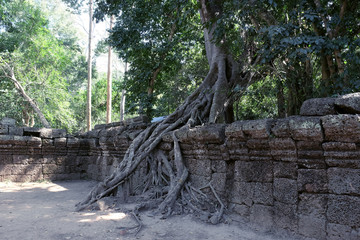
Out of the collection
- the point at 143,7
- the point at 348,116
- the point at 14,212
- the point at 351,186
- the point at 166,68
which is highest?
the point at 143,7

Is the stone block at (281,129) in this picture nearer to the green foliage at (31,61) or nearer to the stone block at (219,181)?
the stone block at (219,181)

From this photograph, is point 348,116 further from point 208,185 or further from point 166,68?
point 166,68

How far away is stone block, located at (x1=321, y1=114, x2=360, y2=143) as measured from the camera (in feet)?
7.19

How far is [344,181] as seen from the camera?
7.70 ft

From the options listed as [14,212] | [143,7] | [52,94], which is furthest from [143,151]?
[52,94]

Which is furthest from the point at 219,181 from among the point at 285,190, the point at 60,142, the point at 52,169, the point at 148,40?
the point at 148,40

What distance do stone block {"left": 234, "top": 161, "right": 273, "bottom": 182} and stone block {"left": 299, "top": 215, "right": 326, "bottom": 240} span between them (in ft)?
1.64

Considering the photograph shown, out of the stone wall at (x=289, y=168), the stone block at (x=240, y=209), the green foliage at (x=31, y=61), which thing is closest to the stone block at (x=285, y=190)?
the stone wall at (x=289, y=168)

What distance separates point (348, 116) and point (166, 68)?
22.1 feet

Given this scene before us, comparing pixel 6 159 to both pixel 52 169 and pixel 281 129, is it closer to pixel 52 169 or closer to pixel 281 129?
pixel 52 169

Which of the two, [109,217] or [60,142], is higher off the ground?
[60,142]

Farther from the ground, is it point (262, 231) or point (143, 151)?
point (143, 151)

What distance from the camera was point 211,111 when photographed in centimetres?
465

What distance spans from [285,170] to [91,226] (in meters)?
2.10
